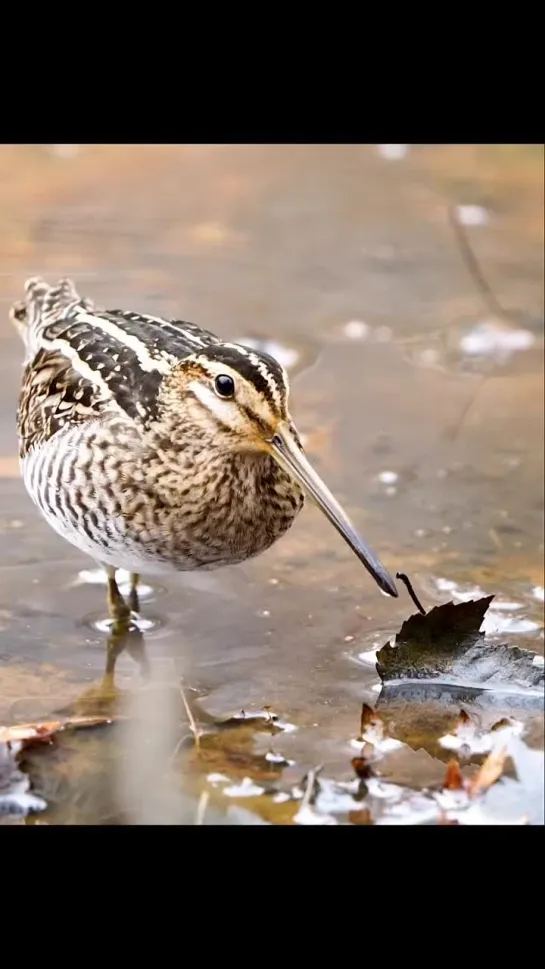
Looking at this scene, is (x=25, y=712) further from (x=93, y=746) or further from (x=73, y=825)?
(x=73, y=825)

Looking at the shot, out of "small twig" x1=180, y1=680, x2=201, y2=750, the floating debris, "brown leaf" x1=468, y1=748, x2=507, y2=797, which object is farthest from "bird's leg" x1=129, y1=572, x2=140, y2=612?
the floating debris

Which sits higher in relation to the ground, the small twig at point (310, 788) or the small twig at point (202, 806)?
the small twig at point (310, 788)

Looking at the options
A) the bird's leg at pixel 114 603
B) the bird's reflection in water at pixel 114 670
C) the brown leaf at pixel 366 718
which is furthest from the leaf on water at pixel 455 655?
the bird's leg at pixel 114 603

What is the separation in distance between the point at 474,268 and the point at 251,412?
389 cm

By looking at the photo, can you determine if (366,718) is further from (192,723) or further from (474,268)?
(474,268)

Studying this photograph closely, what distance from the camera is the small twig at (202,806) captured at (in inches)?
140

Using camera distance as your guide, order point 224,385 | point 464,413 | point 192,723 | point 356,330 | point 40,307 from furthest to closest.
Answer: point 356,330
point 464,413
point 40,307
point 224,385
point 192,723

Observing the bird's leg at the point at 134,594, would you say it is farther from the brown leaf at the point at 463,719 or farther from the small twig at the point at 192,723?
the brown leaf at the point at 463,719

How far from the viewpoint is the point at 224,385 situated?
13.5ft

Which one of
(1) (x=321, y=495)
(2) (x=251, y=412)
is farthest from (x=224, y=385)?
(1) (x=321, y=495)

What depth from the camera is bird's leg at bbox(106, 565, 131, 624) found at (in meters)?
4.74

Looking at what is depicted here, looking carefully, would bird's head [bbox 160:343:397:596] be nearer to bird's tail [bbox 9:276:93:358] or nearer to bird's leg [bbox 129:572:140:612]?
bird's leg [bbox 129:572:140:612]

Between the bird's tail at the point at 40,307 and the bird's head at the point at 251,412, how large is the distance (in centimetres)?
110

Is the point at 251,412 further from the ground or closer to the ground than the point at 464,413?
further from the ground
